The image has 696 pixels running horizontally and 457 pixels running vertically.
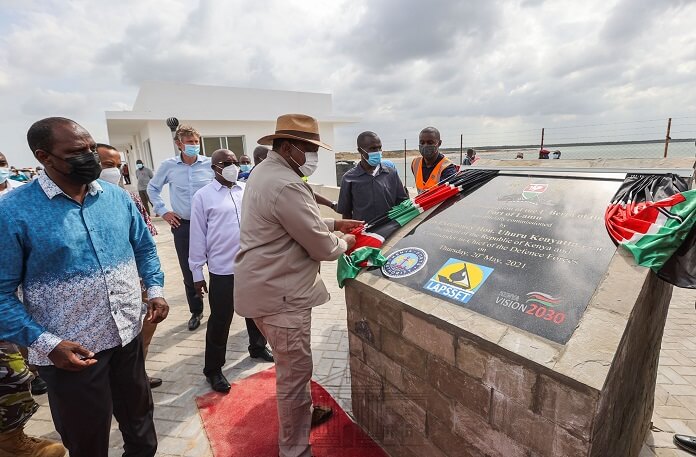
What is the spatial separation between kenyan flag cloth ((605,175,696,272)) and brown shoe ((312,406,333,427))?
2.11 meters

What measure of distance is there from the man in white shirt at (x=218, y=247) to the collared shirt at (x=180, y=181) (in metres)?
1.09

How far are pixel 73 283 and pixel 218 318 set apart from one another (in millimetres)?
1348

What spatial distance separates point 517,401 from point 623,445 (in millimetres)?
868

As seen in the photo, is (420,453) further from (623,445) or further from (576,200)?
(576,200)

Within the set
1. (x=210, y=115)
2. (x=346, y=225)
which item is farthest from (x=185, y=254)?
(x=210, y=115)

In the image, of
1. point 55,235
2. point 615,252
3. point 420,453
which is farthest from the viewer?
point 420,453

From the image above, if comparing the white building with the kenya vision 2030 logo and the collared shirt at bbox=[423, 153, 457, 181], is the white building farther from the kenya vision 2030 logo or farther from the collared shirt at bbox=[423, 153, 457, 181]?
the kenya vision 2030 logo

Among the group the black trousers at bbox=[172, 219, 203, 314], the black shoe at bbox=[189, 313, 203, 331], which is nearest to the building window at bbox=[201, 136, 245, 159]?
the black trousers at bbox=[172, 219, 203, 314]

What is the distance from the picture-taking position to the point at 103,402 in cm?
175

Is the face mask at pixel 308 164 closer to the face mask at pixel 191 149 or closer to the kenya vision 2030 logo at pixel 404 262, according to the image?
the kenya vision 2030 logo at pixel 404 262

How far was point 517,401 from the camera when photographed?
1453 mm

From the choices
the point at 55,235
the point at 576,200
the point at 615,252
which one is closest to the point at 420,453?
the point at 615,252

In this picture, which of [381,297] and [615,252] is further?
[381,297]

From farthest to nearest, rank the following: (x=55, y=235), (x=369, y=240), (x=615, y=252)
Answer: (x=369, y=240), (x=615, y=252), (x=55, y=235)
